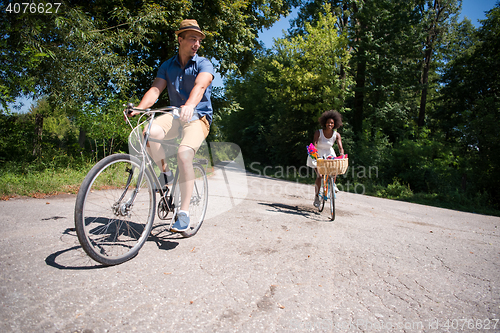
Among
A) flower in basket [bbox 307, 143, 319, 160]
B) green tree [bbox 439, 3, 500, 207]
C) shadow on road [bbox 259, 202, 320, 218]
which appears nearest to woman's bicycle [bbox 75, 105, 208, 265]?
shadow on road [bbox 259, 202, 320, 218]

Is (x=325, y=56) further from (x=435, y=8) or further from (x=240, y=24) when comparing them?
(x=435, y=8)

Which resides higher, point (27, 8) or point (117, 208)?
point (27, 8)

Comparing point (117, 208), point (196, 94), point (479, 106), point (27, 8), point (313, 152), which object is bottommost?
point (117, 208)

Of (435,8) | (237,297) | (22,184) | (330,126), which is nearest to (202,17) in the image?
(330,126)

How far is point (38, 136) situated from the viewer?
8.32 m

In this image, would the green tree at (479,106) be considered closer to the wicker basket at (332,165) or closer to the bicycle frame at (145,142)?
the wicker basket at (332,165)

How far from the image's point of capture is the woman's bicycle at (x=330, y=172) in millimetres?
5391

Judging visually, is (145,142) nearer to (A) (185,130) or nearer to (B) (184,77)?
(A) (185,130)

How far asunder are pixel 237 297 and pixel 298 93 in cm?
1998

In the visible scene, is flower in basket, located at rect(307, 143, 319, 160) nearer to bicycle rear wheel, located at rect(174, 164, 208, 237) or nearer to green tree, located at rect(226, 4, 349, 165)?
bicycle rear wheel, located at rect(174, 164, 208, 237)

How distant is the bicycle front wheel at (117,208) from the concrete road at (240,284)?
0.52ft

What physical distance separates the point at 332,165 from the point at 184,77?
11.1ft

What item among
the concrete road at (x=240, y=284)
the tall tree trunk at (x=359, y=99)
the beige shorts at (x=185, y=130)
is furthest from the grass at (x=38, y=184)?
the tall tree trunk at (x=359, y=99)

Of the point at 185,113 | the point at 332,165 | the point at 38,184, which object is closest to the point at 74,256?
the point at 185,113
